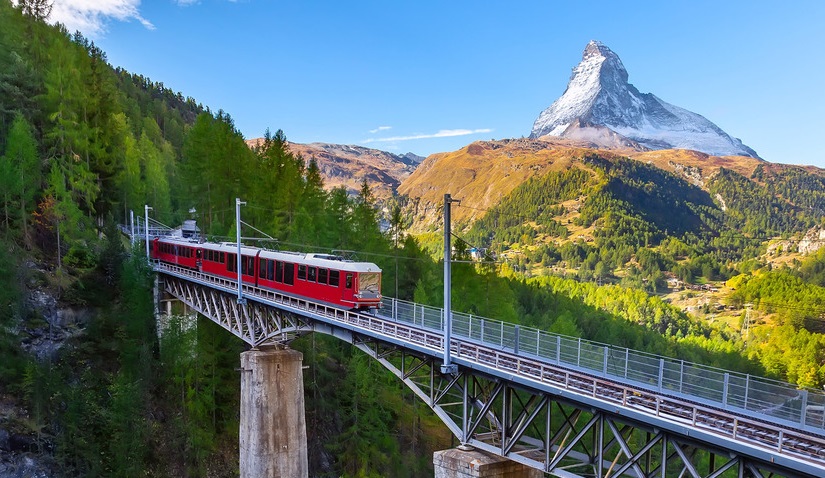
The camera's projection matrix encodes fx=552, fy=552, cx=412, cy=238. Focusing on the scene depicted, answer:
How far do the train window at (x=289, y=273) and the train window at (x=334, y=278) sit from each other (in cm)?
314

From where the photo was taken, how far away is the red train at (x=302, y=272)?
24344 mm

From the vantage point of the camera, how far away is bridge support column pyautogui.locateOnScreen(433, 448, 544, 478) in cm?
1681

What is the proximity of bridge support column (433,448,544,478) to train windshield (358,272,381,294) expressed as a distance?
28.4ft

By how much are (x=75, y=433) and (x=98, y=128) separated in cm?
2627

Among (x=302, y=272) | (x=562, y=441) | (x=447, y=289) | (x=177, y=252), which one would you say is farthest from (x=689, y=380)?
(x=177, y=252)

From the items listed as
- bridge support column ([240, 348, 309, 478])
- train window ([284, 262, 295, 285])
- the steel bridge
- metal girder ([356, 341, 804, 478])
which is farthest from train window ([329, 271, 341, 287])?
bridge support column ([240, 348, 309, 478])

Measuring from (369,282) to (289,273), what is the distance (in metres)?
5.41

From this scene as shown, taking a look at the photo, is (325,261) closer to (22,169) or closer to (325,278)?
(325,278)

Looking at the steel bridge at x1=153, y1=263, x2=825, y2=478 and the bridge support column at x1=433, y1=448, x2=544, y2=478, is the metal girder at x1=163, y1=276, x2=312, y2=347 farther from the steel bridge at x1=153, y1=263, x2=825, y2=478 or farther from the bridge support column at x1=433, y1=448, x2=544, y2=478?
the bridge support column at x1=433, y1=448, x2=544, y2=478

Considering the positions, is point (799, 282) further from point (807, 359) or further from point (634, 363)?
point (634, 363)

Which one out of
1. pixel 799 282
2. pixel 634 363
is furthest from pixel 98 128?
pixel 799 282

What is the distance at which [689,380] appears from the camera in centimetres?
1505

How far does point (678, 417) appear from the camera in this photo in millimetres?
13258

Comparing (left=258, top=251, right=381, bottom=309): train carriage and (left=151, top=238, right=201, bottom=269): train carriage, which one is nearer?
(left=258, top=251, right=381, bottom=309): train carriage
